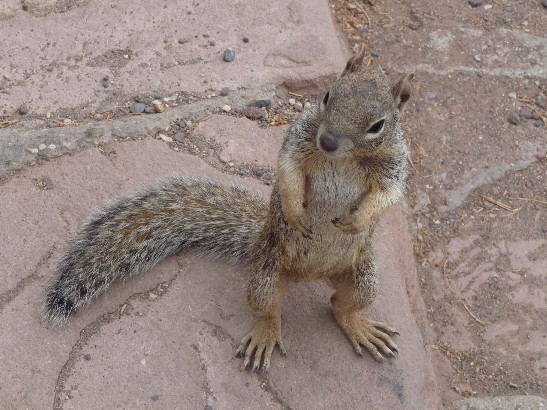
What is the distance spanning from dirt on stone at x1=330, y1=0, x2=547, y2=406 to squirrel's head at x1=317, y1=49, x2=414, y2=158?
1.72 metres

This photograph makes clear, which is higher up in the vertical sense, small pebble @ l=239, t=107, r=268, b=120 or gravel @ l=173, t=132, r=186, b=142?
gravel @ l=173, t=132, r=186, b=142

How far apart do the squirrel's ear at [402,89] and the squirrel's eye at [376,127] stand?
0.19 m

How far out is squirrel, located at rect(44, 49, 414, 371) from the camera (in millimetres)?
3123

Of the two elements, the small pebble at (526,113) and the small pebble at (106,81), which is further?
the small pebble at (526,113)

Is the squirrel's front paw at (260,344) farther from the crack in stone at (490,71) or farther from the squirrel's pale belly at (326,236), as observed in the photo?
the crack in stone at (490,71)

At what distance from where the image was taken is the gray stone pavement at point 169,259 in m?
3.54

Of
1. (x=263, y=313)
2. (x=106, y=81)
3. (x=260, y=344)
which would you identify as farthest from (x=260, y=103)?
(x=260, y=344)

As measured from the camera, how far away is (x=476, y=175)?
5035mm

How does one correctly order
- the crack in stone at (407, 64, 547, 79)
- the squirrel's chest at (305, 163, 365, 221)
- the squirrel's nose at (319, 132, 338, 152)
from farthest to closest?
the crack in stone at (407, 64, 547, 79) < the squirrel's chest at (305, 163, 365, 221) < the squirrel's nose at (319, 132, 338, 152)

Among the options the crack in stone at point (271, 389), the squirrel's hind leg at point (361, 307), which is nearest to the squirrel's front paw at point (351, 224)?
the squirrel's hind leg at point (361, 307)

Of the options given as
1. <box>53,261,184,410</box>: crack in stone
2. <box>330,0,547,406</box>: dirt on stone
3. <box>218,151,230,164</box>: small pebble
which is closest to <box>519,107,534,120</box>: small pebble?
<box>330,0,547,406</box>: dirt on stone

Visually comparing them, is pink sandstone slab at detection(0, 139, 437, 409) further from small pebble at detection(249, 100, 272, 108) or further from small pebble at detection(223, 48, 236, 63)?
small pebble at detection(223, 48, 236, 63)

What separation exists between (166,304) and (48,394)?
29.6 inches

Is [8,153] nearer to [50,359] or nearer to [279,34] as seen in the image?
[50,359]
